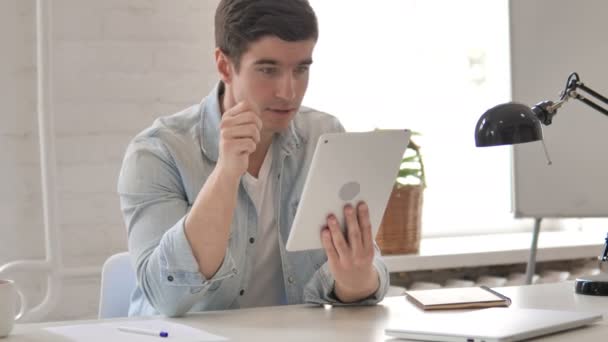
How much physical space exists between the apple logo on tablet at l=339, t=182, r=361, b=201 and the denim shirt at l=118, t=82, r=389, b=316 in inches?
7.8

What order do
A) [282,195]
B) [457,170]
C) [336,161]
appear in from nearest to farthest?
[336,161], [282,195], [457,170]

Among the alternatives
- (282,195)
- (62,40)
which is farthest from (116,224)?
(282,195)

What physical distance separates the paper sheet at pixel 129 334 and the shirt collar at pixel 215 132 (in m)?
0.44

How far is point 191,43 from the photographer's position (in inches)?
109

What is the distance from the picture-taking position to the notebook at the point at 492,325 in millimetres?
1326

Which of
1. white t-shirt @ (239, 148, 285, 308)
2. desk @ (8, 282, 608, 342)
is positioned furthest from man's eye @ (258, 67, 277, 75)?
desk @ (8, 282, 608, 342)

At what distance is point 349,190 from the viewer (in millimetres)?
1684

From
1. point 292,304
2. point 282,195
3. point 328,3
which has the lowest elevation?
point 292,304

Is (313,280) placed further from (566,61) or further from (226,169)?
(566,61)

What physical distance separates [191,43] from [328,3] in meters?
0.60

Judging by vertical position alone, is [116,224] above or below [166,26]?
below

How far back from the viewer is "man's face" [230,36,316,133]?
1847mm

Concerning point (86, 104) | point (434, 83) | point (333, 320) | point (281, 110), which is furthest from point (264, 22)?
point (434, 83)

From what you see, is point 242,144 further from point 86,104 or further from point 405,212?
point 405,212
